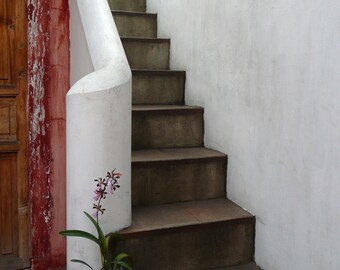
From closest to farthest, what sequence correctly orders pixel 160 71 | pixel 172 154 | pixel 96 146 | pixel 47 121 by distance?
pixel 96 146 → pixel 172 154 → pixel 47 121 → pixel 160 71

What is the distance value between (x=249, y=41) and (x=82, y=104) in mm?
1044

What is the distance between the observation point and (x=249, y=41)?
2.25 meters

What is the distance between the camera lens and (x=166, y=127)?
2.72 metres

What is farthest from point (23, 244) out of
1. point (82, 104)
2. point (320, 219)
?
point (320, 219)

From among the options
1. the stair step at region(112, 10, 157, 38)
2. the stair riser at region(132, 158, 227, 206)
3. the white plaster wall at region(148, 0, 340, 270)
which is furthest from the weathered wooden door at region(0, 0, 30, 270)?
the white plaster wall at region(148, 0, 340, 270)

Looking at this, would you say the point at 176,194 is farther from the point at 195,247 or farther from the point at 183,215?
the point at 195,247

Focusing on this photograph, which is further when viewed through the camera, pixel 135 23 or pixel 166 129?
pixel 135 23

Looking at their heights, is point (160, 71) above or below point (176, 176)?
above

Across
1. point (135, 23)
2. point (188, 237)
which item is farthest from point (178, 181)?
point (135, 23)

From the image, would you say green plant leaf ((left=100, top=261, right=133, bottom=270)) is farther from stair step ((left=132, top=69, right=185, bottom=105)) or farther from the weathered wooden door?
stair step ((left=132, top=69, right=185, bottom=105))

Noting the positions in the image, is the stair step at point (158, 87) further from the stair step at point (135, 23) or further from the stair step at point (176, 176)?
the stair step at point (135, 23)

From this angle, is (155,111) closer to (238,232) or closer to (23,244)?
(238,232)

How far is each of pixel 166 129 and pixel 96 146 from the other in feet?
3.22

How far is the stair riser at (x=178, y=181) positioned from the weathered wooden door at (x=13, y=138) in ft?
3.02
